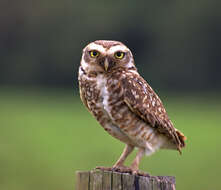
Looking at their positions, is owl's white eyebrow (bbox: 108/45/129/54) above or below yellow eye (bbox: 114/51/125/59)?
above

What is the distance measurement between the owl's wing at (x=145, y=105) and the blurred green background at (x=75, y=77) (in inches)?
357

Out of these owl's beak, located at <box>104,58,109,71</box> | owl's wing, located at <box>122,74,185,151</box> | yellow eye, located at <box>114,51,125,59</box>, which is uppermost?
yellow eye, located at <box>114,51,125,59</box>

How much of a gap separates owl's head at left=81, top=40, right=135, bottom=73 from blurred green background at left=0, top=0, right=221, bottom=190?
9.25m

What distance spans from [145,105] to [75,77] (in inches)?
1118

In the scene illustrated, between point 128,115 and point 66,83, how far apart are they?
97.1 feet

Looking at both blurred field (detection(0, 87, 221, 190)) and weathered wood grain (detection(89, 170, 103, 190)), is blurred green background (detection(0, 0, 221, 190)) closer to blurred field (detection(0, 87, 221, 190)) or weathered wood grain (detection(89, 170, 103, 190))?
blurred field (detection(0, 87, 221, 190))

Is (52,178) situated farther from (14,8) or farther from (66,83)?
(14,8)

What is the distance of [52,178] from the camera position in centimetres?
1582

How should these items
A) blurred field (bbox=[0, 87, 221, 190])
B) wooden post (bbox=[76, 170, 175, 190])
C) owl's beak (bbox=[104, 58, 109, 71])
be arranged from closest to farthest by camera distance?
wooden post (bbox=[76, 170, 175, 190]), owl's beak (bbox=[104, 58, 109, 71]), blurred field (bbox=[0, 87, 221, 190])

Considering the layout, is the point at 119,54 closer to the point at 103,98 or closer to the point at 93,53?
the point at 93,53

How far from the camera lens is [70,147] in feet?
62.5

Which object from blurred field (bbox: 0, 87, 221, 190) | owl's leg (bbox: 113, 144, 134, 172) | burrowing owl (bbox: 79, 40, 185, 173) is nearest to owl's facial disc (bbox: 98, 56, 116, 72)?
burrowing owl (bbox: 79, 40, 185, 173)

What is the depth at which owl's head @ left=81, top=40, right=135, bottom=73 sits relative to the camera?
6795 mm

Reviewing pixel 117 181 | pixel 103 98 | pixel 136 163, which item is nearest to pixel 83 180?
pixel 117 181
